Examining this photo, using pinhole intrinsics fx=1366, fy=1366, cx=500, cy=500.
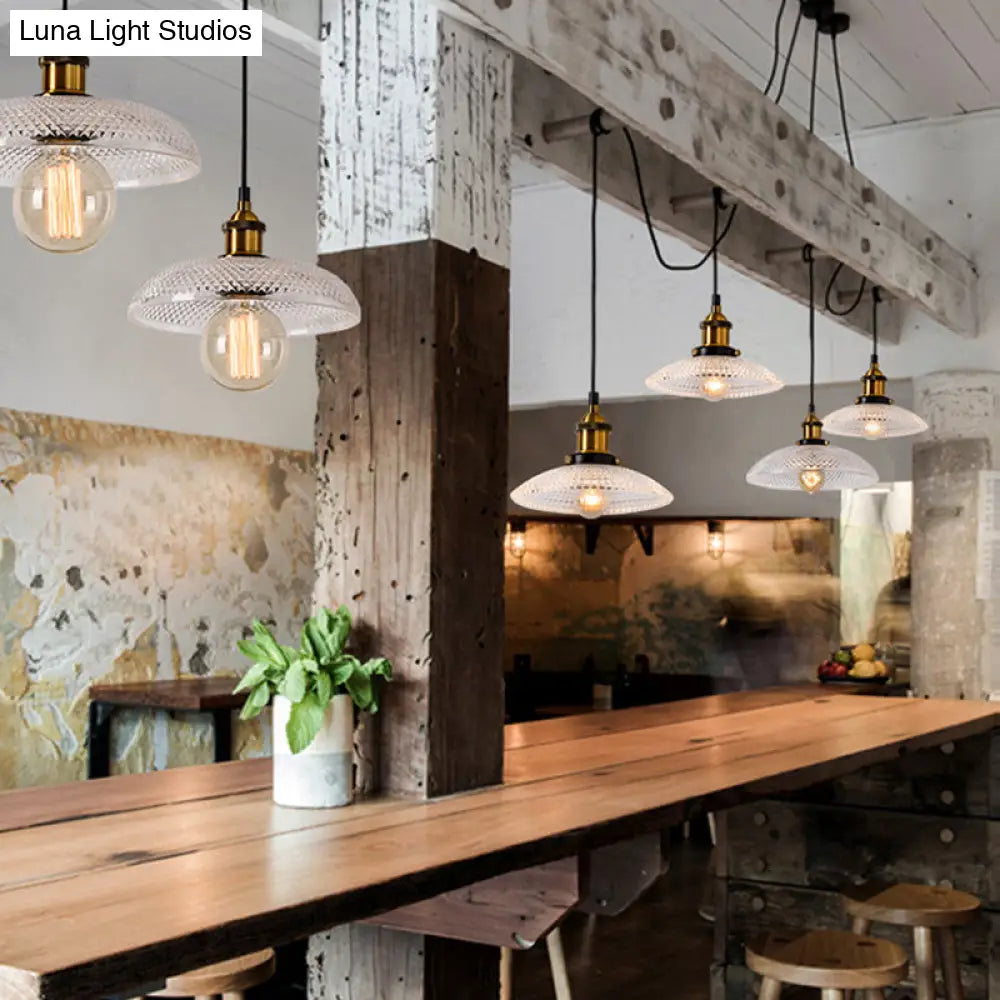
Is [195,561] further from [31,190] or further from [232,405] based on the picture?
[31,190]

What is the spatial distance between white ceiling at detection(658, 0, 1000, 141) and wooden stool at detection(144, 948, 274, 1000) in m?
3.16

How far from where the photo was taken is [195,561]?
528cm

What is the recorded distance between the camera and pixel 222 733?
4.90 meters

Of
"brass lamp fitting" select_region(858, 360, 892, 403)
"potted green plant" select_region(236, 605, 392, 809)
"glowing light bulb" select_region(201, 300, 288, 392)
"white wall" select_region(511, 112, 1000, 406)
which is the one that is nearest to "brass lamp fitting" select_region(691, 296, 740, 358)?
"brass lamp fitting" select_region(858, 360, 892, 403)

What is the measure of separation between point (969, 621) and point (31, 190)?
425 centimetres

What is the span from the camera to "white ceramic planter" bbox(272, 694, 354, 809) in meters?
2.08

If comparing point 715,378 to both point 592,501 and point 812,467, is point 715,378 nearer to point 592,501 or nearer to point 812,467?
point 592,501

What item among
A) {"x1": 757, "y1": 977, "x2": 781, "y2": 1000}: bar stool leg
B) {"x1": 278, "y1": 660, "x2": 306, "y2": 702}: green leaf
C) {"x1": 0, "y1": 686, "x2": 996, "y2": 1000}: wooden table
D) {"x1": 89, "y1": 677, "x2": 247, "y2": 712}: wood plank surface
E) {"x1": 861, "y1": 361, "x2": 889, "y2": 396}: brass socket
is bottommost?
{"x1": 757, "y1": 977, "x2": 781, "y2": 1000}: bar stool leg

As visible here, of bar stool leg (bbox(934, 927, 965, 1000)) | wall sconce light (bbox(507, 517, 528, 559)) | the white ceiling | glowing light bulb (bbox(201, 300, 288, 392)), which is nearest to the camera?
glowing light bulb (bbox(201, 300, 288, 392))

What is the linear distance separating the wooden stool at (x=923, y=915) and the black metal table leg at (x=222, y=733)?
7.56 feet

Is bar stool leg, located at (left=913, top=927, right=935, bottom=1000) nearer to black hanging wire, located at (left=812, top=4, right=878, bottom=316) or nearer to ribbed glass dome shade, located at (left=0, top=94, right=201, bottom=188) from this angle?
black hanging wire, located at (left=812, top=4, right=878, bottom=316)

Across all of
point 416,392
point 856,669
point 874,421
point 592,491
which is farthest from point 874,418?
point 416,392

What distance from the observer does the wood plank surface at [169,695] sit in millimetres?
4629

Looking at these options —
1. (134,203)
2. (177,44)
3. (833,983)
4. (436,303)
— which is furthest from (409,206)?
(134,203)
